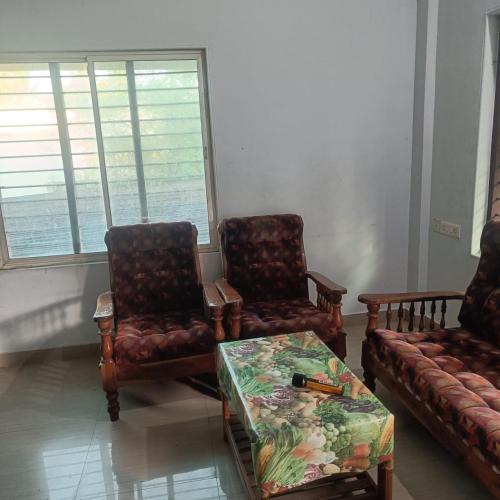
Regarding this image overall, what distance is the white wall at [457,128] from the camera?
259 cm

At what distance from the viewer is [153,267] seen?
2.77m

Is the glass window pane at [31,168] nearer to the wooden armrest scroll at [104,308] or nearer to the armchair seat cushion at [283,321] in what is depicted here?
the wooden armrest scroll at [104,308]

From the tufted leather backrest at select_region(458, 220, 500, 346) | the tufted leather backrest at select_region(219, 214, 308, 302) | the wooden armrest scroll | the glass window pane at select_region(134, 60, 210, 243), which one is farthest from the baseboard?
the tufted leather backrest at select_region(458, 220, 500, 346)

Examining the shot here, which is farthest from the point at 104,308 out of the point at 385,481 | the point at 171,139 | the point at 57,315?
the point at 385,481

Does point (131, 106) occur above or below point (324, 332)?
above

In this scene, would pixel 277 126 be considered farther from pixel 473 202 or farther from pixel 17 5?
pixel 17 5

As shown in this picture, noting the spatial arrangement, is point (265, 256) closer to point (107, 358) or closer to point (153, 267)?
point (153, 267)

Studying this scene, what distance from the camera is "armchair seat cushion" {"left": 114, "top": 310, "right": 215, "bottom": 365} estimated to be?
222 cm

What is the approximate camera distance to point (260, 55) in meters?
2.89

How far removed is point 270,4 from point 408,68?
1101 millimetres

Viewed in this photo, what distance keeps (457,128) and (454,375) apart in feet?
5.71

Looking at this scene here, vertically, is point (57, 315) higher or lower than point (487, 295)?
lower

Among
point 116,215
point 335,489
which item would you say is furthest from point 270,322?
point 116,215

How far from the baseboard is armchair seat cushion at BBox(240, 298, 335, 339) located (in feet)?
4.07
